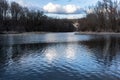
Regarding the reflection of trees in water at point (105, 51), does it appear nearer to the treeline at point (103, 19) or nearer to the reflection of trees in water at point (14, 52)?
the reflection of trees in water at point (14, 52)

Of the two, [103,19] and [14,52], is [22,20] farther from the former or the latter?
[14,52]

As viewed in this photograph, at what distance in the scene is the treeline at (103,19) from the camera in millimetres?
119919

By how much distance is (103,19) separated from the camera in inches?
4906

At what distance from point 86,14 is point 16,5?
41.9 meters

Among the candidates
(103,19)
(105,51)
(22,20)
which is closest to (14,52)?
(105,51)

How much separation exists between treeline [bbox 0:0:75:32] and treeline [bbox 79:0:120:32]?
37597 millimetres

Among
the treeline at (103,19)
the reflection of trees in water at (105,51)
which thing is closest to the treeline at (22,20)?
the treeline at (103,19)

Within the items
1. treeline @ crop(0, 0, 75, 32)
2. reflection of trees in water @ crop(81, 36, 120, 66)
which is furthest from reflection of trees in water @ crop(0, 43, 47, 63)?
treeline @ crop(0, 0, 75, 32)

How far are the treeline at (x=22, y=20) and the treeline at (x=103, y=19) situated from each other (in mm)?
37597

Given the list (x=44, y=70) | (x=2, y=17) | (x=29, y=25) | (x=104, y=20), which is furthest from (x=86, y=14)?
(x=44, y=70)

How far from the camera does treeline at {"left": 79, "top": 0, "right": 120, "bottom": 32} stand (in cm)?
11992

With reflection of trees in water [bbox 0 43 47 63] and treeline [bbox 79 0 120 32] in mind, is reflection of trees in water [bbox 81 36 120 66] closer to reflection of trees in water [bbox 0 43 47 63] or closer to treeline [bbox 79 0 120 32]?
reflection of trees in water [bbox 0 43 47 63]

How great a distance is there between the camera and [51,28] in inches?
6924

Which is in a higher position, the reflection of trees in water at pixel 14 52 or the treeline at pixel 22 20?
the treeline at pixel 22 20
